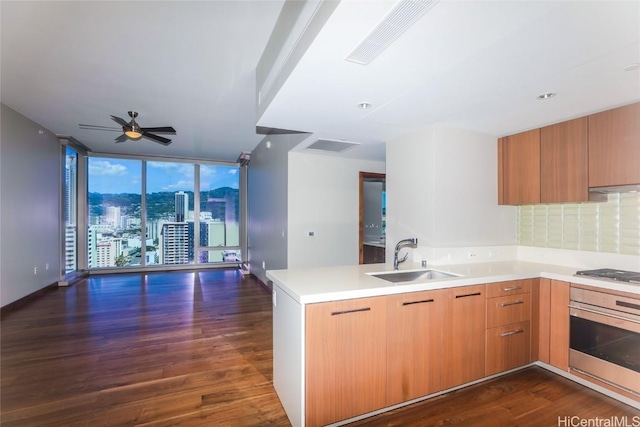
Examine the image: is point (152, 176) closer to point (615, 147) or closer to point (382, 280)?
A: point (382, 280)

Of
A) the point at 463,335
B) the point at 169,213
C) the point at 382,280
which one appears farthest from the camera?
the point at 169,213

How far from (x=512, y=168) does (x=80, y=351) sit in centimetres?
497

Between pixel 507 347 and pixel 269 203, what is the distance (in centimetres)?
418

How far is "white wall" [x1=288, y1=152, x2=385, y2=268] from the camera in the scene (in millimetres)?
4430

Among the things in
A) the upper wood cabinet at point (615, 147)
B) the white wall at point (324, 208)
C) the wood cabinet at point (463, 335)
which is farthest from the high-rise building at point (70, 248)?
the upper wood cabinet at point (615, 147)

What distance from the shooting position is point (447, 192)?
2.93 meters

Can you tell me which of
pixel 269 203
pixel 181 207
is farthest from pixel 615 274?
pixel 181 207

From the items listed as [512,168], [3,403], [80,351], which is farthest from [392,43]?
[80,351]

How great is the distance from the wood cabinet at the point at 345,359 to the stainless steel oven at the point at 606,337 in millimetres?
1708

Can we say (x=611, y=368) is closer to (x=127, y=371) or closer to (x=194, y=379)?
(x=194, y=379)

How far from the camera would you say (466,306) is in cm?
227

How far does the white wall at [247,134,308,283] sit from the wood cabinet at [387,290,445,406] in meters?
2.44

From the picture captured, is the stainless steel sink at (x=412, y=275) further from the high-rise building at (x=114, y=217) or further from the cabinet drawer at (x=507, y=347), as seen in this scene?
the high-rise building at (x=114, y=217)

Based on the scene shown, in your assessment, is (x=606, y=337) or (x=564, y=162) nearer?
(x=606, y=337)
